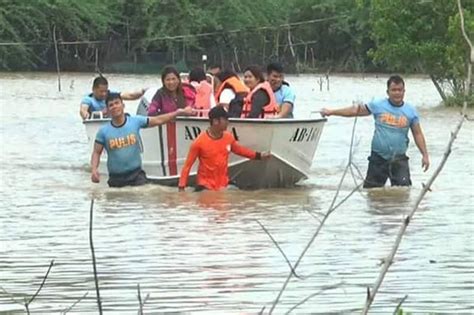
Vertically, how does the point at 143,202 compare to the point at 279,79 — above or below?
below

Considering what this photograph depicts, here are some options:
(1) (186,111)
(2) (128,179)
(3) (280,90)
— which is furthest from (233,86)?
(2) (128,179)

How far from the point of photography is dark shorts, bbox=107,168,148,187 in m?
15.2

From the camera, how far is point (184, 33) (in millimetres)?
76688

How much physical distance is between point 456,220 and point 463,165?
6664 mm

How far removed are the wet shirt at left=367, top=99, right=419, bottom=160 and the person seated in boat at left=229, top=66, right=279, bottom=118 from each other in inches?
51.7

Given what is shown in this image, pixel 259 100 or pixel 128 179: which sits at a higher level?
pixel 259 100

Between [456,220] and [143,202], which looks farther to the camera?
[143,202]

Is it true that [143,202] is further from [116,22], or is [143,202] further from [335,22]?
[335,22]

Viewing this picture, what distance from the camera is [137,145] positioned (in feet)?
48.7

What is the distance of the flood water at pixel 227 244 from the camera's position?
8211 millimetres

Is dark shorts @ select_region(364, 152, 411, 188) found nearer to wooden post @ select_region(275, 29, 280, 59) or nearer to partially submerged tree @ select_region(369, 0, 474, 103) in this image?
partially submerged tree @ select_region(369, 0, 474, 103)

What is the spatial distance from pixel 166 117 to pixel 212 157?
66 cm

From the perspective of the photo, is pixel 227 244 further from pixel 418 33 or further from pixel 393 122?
pixel 418 33

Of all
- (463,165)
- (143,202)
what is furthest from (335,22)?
(143,202)
